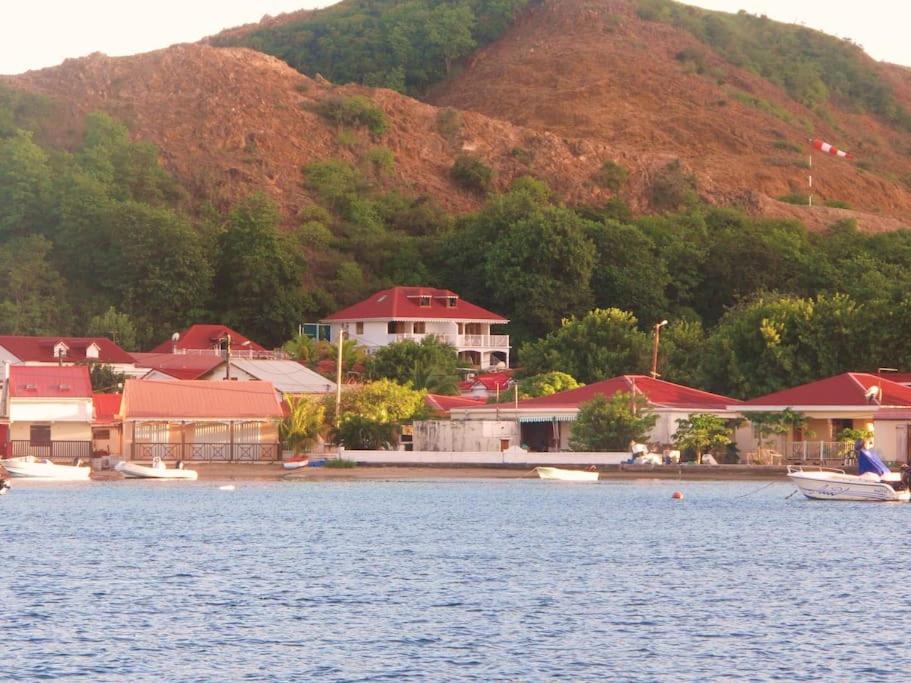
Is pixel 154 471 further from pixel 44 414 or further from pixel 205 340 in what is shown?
pixel 205 340

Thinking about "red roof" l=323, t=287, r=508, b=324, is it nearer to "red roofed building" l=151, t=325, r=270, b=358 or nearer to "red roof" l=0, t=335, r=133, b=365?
"red roofed building" l=151, t=325, r=270, b=358

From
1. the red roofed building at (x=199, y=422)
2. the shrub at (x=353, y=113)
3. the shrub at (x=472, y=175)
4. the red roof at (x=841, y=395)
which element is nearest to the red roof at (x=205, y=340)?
the red roofed building at (x=199, y=422)

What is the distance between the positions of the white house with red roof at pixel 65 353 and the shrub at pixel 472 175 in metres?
60.4

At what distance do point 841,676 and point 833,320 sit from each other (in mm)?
50641

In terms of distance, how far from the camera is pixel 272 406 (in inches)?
2670

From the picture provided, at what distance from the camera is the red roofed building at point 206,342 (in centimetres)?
9331

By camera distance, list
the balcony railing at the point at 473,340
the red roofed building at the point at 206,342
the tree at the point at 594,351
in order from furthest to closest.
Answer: the balcony railing at the point at 473,340, the red roofed building at the point at 206,342, the tree at the point at 594,351

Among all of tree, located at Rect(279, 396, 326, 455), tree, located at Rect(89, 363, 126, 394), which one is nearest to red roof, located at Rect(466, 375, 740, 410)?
tree, located at Rect(279, 396, 326, 455)

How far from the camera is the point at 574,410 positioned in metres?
66.3

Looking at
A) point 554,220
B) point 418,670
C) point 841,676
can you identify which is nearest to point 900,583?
point 841,676

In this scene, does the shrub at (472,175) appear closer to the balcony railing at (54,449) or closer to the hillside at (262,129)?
the hillside at (262,129)

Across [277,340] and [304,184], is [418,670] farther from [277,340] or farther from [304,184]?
[304,184]

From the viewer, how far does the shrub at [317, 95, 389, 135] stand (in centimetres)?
14538

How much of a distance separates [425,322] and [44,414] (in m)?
38.7
